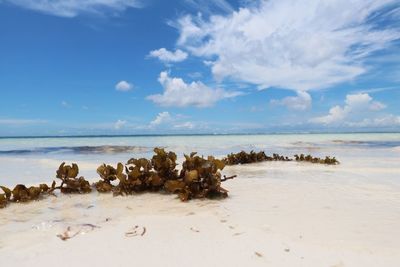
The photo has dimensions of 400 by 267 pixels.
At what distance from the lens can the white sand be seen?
253 cm

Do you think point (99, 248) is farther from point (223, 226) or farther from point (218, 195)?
point (218, 195)

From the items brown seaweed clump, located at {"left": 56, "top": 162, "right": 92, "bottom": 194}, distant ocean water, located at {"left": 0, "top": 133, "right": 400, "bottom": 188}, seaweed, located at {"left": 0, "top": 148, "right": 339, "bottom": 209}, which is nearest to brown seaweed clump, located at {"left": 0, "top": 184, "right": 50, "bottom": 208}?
seaweed, located at {"left": 0, "top": 148, "right": 339, "bottom": 209}

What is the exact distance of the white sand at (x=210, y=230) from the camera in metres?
2.53

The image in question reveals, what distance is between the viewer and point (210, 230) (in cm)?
317

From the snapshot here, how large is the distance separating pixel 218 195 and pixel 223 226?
146 centimetres

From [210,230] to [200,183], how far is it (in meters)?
1.58

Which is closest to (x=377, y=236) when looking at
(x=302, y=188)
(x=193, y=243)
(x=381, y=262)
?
(x=381, y=262)

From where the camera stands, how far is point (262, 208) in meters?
4.03

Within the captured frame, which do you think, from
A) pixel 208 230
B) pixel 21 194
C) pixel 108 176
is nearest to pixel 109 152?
pixel 108 176

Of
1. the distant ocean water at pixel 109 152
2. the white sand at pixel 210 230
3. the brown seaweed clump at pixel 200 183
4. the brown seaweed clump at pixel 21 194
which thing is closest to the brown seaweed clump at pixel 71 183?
the white sand at pixel 210 230

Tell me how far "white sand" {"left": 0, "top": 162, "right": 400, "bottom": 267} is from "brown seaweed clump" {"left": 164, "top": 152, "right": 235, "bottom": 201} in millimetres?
172

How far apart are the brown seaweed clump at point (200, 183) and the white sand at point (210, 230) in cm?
17

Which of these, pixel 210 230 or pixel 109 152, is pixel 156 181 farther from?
pixel 109 152

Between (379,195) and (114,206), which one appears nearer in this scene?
(114,206)
